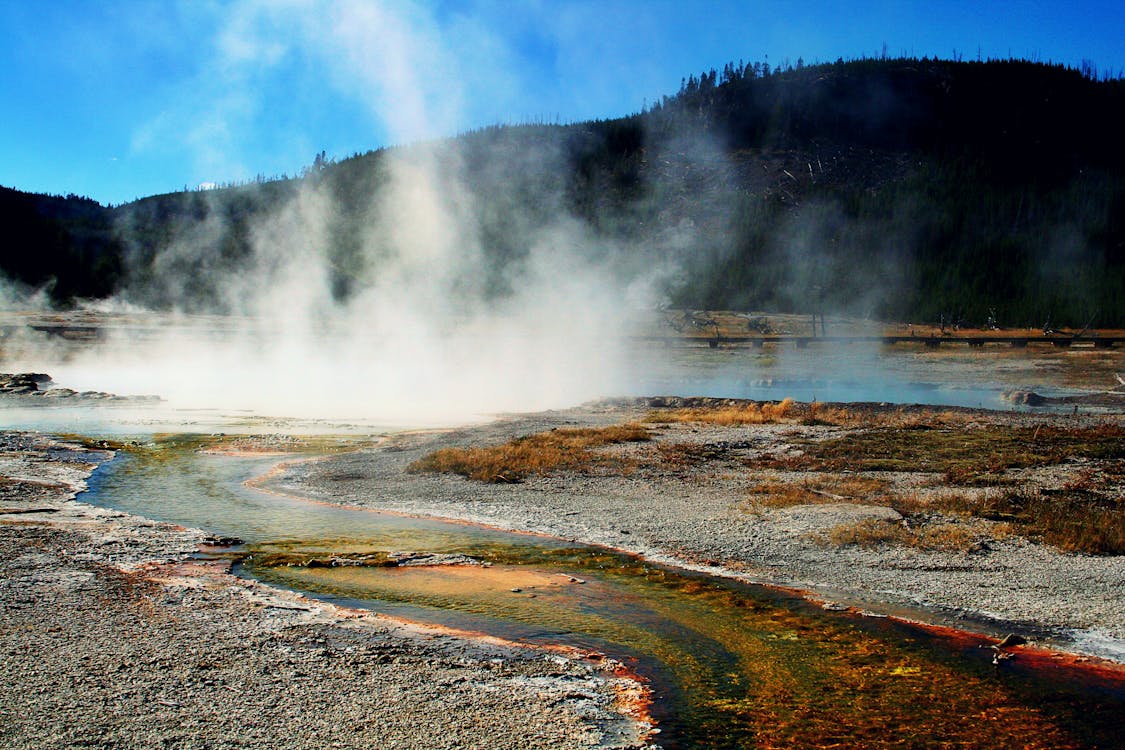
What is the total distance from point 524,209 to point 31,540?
112 m

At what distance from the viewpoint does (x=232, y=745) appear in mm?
5055

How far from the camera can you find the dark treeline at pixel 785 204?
8506cm

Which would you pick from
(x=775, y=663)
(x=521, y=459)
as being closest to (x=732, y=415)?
(x=521, y=459)

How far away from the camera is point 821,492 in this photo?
12.8 m

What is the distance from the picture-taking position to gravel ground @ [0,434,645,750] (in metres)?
5.25

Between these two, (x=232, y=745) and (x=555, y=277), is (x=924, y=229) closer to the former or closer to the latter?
(x=555, y=277)

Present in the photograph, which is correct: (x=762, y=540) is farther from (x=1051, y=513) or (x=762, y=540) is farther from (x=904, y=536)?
(x=1051, y=513)

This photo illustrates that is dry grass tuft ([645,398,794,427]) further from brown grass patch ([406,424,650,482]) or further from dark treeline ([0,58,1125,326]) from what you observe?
dark treeline ([0,58,1125,326])

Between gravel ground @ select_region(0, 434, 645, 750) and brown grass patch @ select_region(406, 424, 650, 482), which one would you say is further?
brown grass patch @ select_region(406, 424, 650, 482)

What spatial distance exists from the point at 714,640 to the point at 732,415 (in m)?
15.2

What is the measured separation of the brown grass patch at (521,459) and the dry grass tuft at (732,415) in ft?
12.4

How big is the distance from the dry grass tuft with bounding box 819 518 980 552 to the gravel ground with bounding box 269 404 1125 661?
161mm

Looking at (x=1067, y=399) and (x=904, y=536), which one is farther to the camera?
(x=1067, y=399)

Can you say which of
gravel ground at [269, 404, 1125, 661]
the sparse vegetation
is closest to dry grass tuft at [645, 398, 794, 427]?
the sparse vegetation
